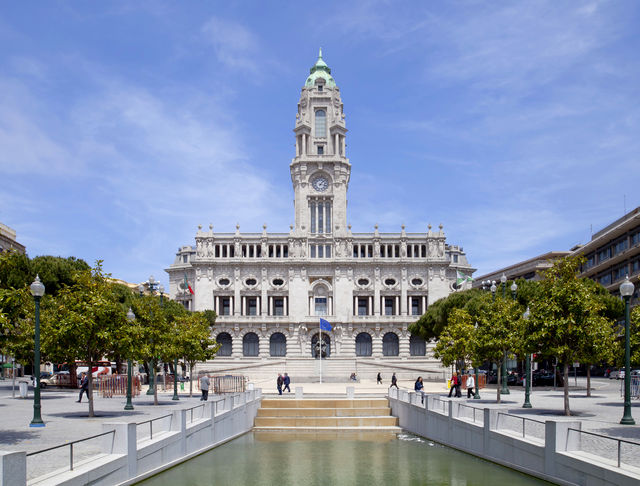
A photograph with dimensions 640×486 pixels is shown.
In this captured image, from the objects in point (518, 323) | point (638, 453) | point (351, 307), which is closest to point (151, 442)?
point (638, 453)

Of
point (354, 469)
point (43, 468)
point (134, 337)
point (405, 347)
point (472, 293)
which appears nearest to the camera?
point (43, 468)

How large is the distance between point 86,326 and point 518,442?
19559mm

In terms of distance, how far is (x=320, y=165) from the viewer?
109 m

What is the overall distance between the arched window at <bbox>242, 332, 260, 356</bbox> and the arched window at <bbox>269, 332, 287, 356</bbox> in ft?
6.96

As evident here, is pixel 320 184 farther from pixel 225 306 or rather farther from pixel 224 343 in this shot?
pixel 224 343

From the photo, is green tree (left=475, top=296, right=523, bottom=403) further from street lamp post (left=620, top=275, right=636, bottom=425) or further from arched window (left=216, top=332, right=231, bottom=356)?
arched window (left=216, top=332, right=231, bottom=356)

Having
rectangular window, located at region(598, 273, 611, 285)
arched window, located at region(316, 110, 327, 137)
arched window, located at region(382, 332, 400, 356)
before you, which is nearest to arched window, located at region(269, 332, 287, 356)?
arched window, located at region(382, 332, 400, 356)

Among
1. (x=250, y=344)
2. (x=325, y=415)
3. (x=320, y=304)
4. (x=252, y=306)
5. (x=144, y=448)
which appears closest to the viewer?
(x=144, y=448)

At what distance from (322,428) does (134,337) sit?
41.7 feet

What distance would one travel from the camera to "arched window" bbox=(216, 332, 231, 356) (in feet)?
339

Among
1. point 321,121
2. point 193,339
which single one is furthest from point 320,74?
point 193,339

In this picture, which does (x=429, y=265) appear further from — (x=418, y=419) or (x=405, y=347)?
(x=418, y=419)

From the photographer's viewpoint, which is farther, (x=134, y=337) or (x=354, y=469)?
(x=134, y=337)

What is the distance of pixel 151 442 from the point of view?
23.5 metres
